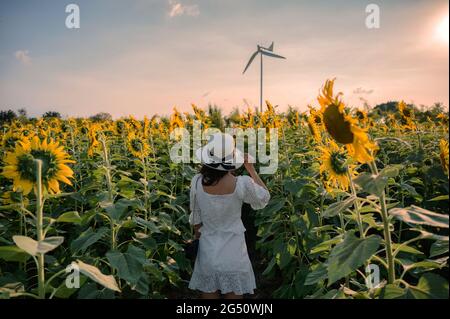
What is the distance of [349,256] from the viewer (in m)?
1.89

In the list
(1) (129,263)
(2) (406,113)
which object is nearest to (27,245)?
(1) (129,263)

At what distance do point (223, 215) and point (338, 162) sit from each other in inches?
44.0

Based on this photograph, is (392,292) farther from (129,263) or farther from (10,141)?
(10,141)

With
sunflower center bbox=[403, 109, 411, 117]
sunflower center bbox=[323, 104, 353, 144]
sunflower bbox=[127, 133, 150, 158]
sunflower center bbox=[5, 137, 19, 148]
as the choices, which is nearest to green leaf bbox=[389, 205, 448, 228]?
sunflower center bbox=[323, 104, 353, 144]

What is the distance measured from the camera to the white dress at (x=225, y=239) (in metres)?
3.30

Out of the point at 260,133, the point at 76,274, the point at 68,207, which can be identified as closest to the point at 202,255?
the point at 76,274

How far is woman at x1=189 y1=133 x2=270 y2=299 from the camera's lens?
3.26 meters

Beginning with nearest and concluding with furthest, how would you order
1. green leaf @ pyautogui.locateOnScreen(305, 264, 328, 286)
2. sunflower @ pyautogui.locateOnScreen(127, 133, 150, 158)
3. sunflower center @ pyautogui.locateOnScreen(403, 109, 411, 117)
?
1. green leaf @ pyautogui.locateOnScreen(305, 264, 328, 286)
2. sunflower @ pyautogui.locateOnScreen(127, 133, 150, 158)
3. sunflower center @ pyautogui.locateOnScreen(403, 109, 411, 117)

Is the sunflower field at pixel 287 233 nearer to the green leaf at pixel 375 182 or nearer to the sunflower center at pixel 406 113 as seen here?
Result: the green leaf at pixel 375 182

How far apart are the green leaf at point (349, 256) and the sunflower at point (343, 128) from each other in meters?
0.40

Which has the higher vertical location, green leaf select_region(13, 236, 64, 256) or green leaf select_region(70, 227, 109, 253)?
green leaf select_region(13, 236, 64, 256)

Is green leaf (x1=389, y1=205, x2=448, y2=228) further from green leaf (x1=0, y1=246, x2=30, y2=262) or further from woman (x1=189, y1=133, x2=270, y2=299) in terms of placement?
green leaf (x1=0, y1=246, x2=30, y2=262)

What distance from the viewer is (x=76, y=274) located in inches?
90.5

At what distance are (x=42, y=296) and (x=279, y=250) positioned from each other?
244cm
